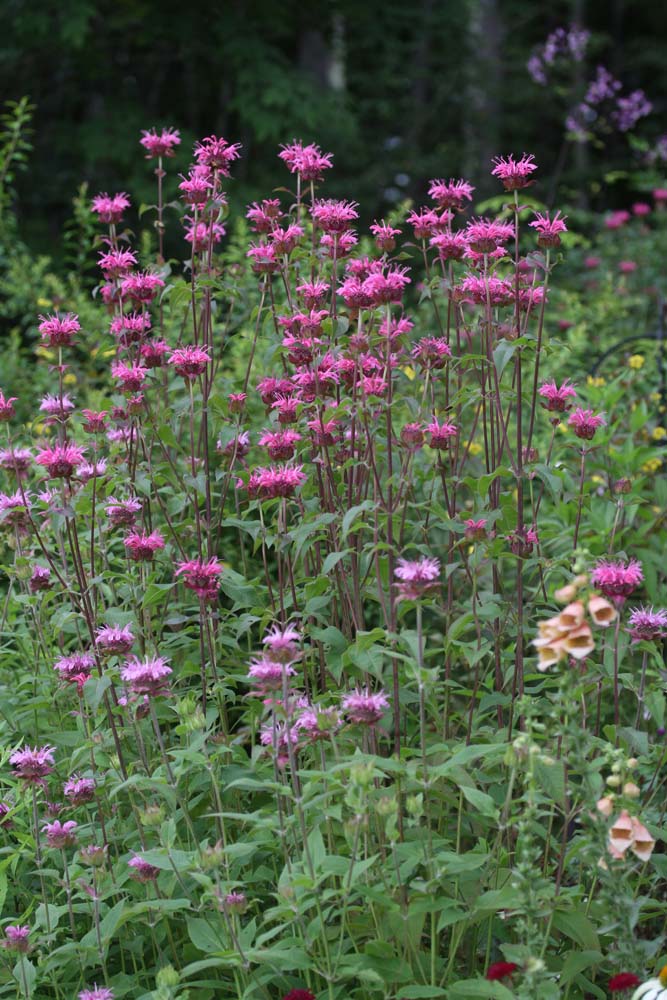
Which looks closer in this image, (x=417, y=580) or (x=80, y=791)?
(x=417, y=580)

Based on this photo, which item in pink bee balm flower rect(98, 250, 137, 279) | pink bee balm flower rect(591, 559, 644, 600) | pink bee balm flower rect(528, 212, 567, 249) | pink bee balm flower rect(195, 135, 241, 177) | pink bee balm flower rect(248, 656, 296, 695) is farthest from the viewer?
pink bee balm flower rect(98, 250, 137, 279)

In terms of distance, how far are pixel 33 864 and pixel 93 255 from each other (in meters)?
6.54

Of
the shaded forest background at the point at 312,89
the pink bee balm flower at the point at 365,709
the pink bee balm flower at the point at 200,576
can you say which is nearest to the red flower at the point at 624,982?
the pink bee balm flower at the point at 365,709

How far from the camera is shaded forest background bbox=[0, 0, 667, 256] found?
9664mm

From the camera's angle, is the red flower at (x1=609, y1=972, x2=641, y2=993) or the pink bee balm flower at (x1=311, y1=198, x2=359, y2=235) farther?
the pink bee balm flower at (x1=311, y1=198, x2=359, y2=235)

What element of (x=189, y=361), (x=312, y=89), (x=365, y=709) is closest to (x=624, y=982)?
(x=365, y=709)

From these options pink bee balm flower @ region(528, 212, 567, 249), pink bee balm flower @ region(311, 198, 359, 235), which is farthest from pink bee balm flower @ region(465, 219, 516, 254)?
pink bee balm flower @ region(311, 198, 359, 235)

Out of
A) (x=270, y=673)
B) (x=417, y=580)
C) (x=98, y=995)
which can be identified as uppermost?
(x=417, y=580)

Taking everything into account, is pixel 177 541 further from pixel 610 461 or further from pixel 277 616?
pixel 610 461

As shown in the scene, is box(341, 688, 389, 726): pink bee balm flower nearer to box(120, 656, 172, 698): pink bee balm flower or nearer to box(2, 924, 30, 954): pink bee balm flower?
box(120, 656, 172, 698): pink bee balm flower

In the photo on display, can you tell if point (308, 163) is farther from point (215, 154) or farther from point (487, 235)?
point (487, 235)

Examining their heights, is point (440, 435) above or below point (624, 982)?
above

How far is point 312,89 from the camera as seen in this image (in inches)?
373

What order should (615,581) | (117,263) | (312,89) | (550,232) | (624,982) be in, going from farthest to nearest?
(312,89) < (117,263) < (550,232) < (615,581) < (624,982)
